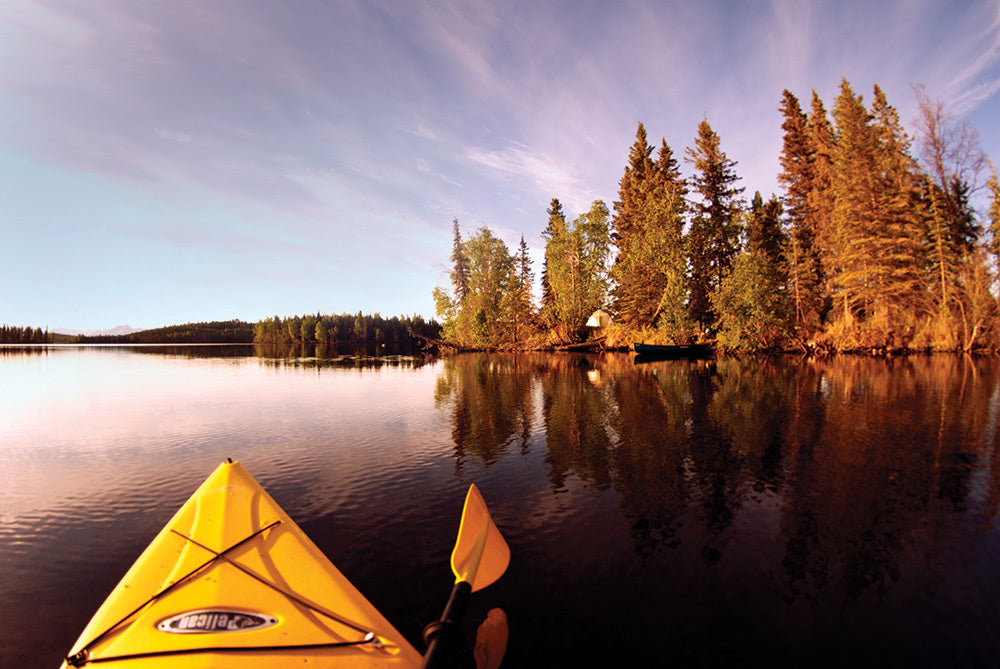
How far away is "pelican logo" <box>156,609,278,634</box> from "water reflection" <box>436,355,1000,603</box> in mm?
4408

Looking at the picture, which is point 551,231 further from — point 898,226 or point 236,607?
point 236,607

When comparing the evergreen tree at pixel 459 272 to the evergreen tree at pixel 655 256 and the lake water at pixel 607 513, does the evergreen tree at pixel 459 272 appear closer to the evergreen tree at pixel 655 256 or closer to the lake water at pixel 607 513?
the evergreen tree at pixel 655 256

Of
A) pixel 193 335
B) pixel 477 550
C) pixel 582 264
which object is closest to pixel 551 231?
pixel 582 264

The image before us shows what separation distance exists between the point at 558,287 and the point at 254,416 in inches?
1526

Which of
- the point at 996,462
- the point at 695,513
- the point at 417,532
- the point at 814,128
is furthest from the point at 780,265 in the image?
the point at 417,532

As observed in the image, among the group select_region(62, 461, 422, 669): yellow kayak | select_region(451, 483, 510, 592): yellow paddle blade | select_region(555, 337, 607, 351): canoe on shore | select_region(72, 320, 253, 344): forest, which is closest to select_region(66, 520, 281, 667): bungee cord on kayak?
select_region(62, 461, 422, 669): yellow kayak

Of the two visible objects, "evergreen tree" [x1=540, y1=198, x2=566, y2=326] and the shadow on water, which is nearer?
the shadow on water

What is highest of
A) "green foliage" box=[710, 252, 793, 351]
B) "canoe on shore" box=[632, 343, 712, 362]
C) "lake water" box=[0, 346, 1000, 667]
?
"green foliage" box=[710, 252, 793, 351]

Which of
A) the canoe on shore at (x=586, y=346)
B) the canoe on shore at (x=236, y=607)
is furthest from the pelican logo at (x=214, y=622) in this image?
the canoe on shore at (x=586, y=346)

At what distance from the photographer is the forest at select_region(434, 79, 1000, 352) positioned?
3195 cm

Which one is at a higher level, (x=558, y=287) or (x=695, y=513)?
(x=558, y=287)

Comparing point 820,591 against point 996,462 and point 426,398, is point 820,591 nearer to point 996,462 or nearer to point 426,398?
point 996,462

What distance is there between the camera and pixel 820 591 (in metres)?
4.73

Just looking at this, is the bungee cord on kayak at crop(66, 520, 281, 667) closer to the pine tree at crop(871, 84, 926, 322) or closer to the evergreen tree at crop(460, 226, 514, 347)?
the pine tree at crop(871, 84, 926, 322)
